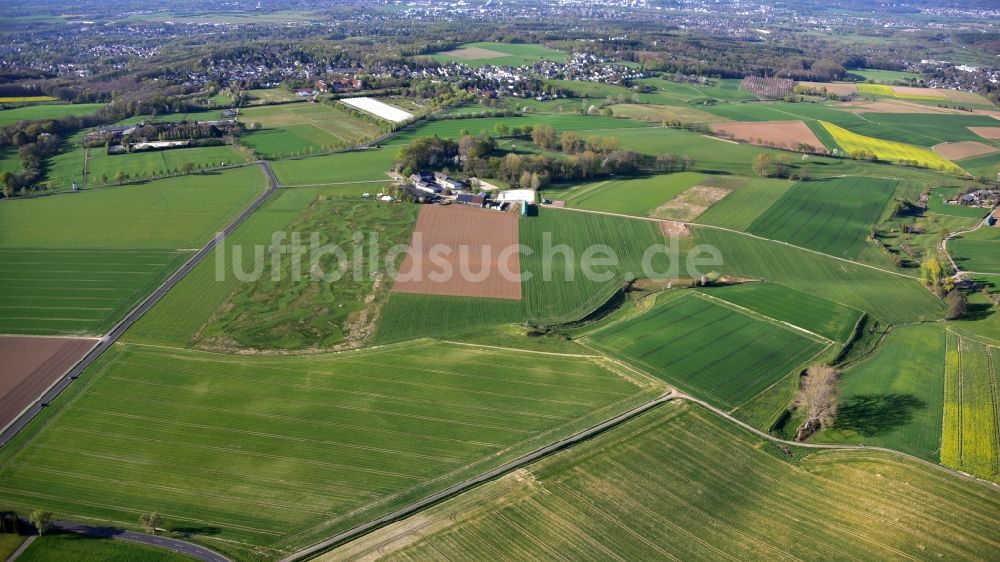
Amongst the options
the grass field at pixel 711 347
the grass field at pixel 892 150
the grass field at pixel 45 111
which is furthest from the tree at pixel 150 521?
the grass field at pixel 892 150

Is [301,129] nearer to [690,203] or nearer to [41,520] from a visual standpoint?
[690,203]

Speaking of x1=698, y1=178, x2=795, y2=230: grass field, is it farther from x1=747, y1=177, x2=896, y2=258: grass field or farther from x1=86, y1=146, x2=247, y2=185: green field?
x1=86, y1=146, x2=247, y2=185: green field

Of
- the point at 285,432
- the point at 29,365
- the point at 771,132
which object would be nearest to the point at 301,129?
the point at 29,365

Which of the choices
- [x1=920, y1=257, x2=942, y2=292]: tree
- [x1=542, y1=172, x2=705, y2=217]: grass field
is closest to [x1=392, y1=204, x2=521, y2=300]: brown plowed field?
[x1=542, y1=172, x2=705, y2=217]: grass field

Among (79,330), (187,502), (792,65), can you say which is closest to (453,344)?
(187,502)

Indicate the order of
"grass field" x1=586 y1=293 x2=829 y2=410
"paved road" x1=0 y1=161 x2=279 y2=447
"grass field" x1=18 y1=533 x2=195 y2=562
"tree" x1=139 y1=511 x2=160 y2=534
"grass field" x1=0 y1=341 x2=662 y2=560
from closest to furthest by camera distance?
"grass field" x1=18 y1=533 x2=195 y2=562 → "tree" x1=139 y1=511 x2=160 y2=534 → "grass field" x1=0 y1=341 x2=662 y2=560 → "paved road" x1=0 y1=161 x2=279 y2=447 → "grass field" x1=586 y1=293 x2=829 y2=410

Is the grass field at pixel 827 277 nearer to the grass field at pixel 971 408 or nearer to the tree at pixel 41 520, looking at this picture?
the grass field at pixel 971 408

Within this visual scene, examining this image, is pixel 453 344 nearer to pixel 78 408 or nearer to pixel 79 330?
Result: pixel 78 408
